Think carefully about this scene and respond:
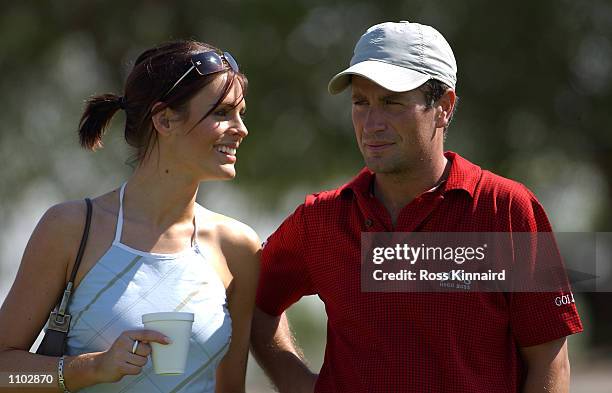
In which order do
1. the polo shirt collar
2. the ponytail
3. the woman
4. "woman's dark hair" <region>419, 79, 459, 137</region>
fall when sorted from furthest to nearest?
the ponytail → "woman's dark hair" <region>419, 79, 459, 137</region> → the polo shirt collar → the woman

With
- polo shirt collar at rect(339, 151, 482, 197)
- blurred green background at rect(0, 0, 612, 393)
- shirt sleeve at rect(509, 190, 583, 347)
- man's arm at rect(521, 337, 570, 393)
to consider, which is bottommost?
man's arm at rect(521, 337, 570, 393)

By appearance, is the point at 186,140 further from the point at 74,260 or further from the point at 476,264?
the point at 476,264

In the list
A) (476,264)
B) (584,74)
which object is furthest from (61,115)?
(476,264)

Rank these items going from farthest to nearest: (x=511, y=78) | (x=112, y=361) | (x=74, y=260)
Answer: (x=511, y=78)
(x=74, y=260)
(x=112, y=361)

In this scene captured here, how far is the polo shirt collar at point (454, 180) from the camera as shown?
338 centimetres

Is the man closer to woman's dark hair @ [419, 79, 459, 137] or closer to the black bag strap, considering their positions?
woman's dark hair @ [419, 79, 459, 137]

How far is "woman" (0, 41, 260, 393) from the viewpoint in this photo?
3.22m

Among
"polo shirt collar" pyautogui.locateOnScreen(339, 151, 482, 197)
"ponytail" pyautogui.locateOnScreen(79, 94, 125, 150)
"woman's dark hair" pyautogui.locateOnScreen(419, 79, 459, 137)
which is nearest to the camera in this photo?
"polo shirt collar" pyautogui.locateOnScreen(339, 151, 482, 197)

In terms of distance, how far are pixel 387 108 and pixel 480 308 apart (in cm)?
74

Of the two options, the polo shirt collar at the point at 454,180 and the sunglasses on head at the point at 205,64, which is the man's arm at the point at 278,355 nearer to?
the polo shirt collar at the point at 454,180

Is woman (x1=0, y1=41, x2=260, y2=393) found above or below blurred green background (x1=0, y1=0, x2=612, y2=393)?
below

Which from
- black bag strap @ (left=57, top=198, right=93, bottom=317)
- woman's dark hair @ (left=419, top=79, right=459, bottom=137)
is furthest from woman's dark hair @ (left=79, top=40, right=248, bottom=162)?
woman's dark hair @ (left=419, top=79, right=459, bottom=137)

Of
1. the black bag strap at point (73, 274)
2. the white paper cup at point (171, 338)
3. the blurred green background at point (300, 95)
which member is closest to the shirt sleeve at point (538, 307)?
the white paper cup at point (171, 338)

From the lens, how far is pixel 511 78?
341 inches
